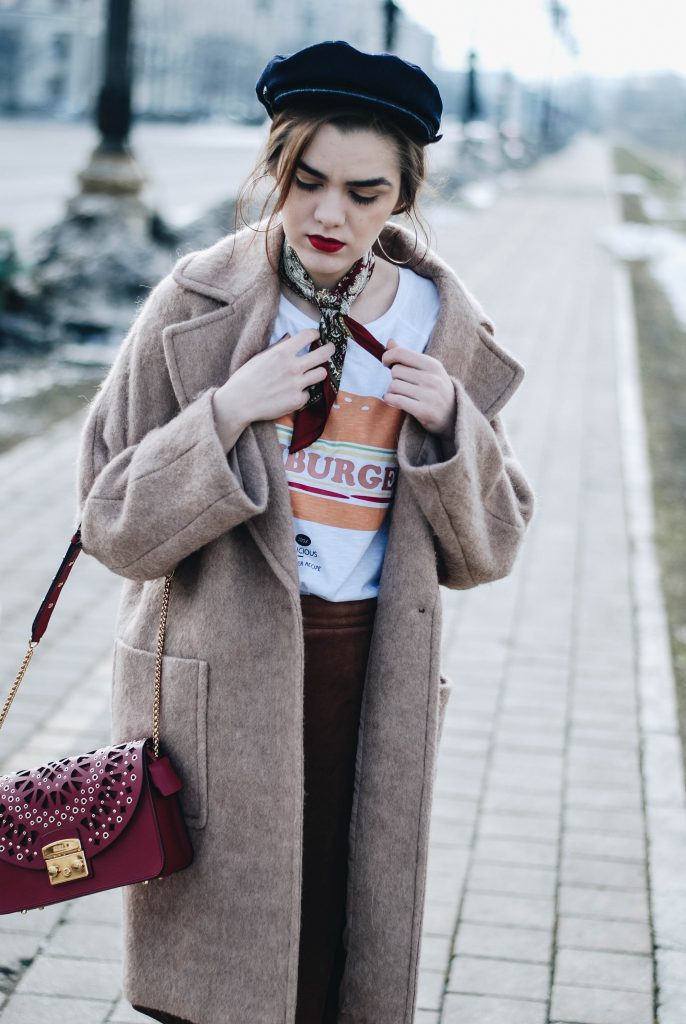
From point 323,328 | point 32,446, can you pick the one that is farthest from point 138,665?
point 32,446

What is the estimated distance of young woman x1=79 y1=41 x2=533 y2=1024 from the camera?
1.83 metres

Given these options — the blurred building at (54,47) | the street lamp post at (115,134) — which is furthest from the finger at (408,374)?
the blurred building at (54,47)

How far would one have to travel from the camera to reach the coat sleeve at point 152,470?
5.93 ft

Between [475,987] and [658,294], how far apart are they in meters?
16.1

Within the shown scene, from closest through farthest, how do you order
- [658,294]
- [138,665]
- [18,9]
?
[138,665]
[658,294]
[18,9]

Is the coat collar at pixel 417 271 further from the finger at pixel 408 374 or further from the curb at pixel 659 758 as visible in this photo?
the curb at pixel 659 758

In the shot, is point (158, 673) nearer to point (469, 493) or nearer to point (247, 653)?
point (247, 653)

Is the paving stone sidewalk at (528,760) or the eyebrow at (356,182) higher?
the eyebrow at (356,182)

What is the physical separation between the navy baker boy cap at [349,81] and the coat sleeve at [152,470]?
14.2 inches

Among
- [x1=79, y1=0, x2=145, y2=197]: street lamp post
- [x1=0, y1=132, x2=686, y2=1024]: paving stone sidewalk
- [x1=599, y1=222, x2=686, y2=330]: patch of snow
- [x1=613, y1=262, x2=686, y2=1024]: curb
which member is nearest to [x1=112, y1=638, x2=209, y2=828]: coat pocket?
[x1=0, y1=132, x2=686, y2=1024]: paving stone sidewalk

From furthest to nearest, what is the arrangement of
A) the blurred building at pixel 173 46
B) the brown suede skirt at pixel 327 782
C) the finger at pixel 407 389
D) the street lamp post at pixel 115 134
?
the blurred building at pixel 173 46
the street lamp post at pixel 115 134
the brown suede skirt at pixel 327 782
the finger at pixel 407 389

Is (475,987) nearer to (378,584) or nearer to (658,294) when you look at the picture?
(378,584)

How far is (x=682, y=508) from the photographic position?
7547 mm

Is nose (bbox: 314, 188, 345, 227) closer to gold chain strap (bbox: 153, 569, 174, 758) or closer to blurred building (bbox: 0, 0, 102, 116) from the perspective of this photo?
gold chain strap (bbox: 153, 569, 174, 758)
